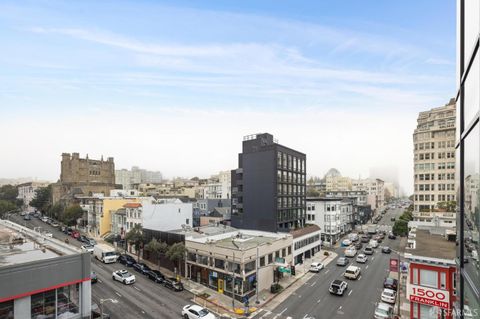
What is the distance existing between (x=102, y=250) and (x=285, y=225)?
3342 centimetres

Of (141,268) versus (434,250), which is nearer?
(434,250)

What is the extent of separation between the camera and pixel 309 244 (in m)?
53.6

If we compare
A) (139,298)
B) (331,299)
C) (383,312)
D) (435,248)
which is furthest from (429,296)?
(139,298)

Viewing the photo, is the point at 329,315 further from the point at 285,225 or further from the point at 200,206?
the point at 200,206

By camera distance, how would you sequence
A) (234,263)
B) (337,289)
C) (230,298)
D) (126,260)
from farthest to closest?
(126,260) → (337,289) → (234,263) → (230,298)

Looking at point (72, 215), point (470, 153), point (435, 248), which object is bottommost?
point (72, 215)

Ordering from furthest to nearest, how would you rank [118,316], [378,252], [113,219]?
[113,219], [378,252], [118,316]

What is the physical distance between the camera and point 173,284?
3541 centimetres

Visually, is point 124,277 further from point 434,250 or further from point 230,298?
point 434,250

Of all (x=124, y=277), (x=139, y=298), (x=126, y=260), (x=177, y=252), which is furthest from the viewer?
(x=126, y=260)

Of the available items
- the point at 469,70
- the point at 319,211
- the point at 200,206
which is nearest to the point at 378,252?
the point at 319,211

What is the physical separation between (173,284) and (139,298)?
4.43 m

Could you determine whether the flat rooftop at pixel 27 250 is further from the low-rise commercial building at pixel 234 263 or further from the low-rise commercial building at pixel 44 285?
the low-rise commercial building at pixel 234 263

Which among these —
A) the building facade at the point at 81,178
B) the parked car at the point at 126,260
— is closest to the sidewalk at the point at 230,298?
the parked car at the point at 126,260
